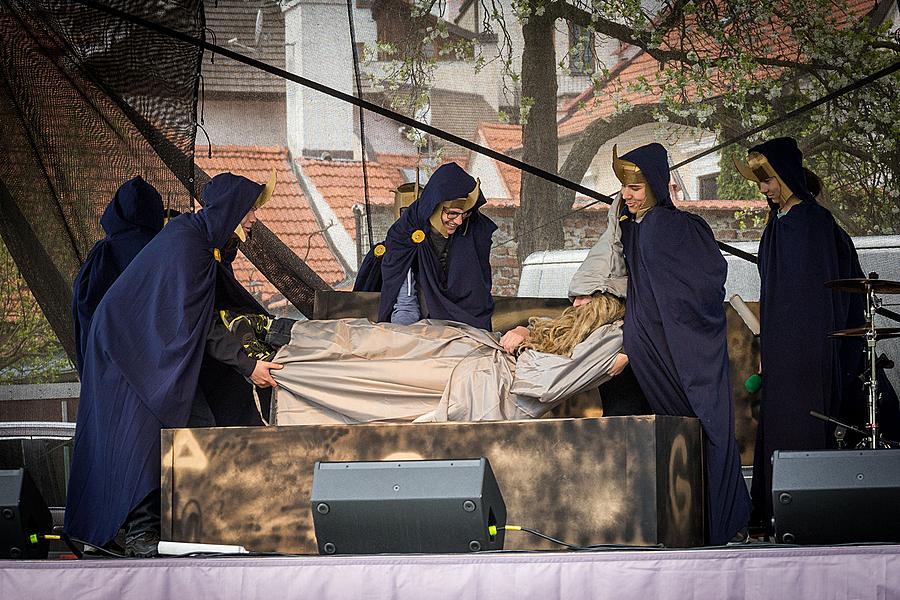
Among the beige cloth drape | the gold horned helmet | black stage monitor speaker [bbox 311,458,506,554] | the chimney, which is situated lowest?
black stage monitor speaker [bbox 311,458,506,554]

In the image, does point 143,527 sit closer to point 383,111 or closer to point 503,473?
point 503,473

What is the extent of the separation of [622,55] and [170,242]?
3758 mm

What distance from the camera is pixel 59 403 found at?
7.46 metres

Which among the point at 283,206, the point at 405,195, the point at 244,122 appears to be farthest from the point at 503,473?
the point at 244,122

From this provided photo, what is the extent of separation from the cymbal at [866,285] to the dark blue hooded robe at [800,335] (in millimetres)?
353

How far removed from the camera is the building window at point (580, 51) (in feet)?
25.7

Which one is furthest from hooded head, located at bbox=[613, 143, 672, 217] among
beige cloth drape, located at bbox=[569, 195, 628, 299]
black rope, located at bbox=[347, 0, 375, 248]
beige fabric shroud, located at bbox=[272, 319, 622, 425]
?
black rope, located at bbox=[347, 0, 375, 248]

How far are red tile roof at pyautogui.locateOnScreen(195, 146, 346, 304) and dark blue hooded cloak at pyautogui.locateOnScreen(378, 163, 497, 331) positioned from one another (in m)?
1.91

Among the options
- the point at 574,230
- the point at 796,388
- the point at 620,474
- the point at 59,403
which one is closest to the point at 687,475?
the point at 620,474

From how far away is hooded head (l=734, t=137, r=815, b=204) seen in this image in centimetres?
558

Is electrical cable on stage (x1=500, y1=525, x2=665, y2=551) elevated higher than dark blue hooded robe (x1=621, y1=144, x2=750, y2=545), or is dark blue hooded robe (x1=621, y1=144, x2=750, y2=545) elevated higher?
dark blue hooded robe (x1=621, y1=144, x2=750, y2=545)

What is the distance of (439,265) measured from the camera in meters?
5.63

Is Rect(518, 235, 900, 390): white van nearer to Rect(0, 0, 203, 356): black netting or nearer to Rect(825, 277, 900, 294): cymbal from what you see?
Rect(825, 277, 900, 294): cymbal

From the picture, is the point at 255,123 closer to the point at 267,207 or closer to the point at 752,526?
the point at 267,207
